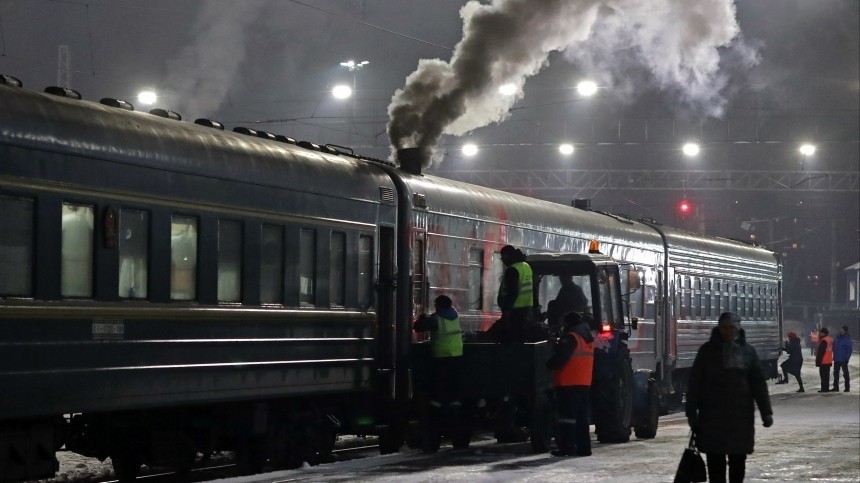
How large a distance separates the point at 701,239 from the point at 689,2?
7.62 m

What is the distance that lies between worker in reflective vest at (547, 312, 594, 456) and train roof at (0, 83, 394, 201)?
8.82 ft

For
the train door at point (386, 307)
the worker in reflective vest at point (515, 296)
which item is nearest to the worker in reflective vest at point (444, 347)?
the train door at point (386, 307)

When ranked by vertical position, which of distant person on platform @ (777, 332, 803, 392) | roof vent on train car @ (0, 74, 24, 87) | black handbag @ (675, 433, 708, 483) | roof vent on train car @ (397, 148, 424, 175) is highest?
roof vent on train car @ (397, 148, 424, 175)

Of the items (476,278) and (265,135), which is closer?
(265,135)

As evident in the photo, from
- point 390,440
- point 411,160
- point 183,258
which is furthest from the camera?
point 411,160

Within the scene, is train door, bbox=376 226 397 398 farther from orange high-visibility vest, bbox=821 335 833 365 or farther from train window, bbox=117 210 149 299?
orange high-visibility vest, bbox=821 335 833 365

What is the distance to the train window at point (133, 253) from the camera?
1278 centimetres

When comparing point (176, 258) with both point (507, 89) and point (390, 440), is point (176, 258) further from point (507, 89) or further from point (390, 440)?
point (507, 89)

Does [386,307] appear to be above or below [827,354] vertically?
above

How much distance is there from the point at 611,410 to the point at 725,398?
829 cm

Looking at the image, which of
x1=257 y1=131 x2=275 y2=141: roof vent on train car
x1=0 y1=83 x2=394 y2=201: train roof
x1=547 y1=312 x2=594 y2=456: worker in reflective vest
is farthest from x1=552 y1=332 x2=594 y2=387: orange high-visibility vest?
x1=257 y1=131 x2=275 y2=141: roof vent on train car

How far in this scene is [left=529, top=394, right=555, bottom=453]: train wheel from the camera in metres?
18.0

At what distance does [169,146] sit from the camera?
1357cm

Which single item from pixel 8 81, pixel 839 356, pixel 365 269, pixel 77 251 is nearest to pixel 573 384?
pixel 365 269
